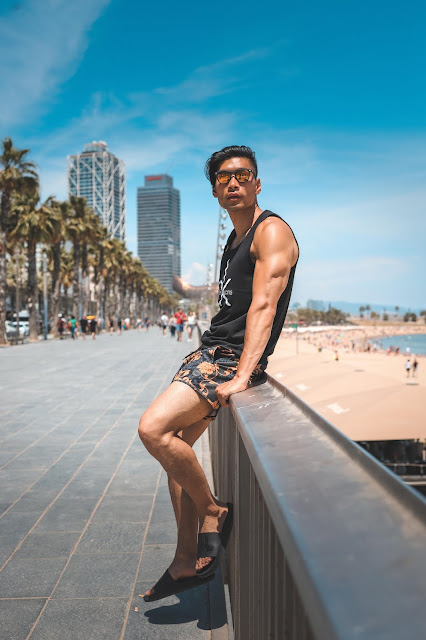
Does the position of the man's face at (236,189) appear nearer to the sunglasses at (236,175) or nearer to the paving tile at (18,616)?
the sunglasses at (236,175)

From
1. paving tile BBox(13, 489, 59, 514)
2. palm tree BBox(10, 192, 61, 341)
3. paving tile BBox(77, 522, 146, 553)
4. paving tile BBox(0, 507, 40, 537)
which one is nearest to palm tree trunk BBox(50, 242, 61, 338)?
palm tree BBox(10, 192, 61, 341)

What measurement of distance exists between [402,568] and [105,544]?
3112 mm

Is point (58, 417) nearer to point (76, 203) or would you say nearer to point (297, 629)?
point (297, 629)

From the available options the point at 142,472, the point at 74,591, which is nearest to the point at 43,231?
the point at 142,472

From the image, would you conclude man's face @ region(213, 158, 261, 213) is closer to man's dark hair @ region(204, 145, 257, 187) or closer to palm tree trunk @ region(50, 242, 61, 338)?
man's dark hair @ region(204, 145, 257, 187)

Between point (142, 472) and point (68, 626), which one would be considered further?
point (142, 472)

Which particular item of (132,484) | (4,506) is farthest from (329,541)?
(132,484)

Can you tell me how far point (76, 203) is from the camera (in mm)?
39938

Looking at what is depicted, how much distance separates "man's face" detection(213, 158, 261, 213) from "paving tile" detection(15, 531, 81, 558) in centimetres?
230

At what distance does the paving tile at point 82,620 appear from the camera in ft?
8.04

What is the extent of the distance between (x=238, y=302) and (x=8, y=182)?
85.4ft

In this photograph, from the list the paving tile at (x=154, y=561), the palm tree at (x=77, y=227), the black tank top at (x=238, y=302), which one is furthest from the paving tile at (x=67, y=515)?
the palm tree at (x=77, y=227)

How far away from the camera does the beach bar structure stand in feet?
2.16

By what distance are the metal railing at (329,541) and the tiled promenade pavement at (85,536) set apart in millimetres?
1160
